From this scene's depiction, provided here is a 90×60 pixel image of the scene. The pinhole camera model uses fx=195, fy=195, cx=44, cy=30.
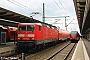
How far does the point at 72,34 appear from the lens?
143 ft

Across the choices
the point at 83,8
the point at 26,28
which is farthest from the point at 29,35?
the point at 83,8

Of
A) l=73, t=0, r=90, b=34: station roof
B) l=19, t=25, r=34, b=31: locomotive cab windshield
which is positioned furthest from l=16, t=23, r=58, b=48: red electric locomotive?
l=73, t=0, r=90, b=34: station roof

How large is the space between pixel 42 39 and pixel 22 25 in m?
2.91

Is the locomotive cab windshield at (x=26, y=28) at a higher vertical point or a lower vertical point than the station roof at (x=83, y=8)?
lower

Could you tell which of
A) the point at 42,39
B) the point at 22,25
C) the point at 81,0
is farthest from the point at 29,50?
the point at 81,0

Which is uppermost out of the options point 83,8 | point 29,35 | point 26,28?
point 83,8

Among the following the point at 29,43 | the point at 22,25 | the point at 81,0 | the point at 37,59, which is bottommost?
the point at 37,59

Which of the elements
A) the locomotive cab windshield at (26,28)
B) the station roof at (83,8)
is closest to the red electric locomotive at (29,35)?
the locomotive cab windshield at (26,28)

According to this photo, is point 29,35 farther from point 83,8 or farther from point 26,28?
point 83,8

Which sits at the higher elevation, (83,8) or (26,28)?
(83,8)

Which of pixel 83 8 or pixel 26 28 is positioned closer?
pixel 83 8

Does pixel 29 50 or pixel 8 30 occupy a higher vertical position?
pixel 8 30

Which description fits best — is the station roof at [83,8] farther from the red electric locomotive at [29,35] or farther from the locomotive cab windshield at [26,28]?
the locomotive cab windshield at [26,28]

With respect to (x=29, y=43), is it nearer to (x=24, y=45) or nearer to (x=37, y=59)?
(x=24, y=45)
